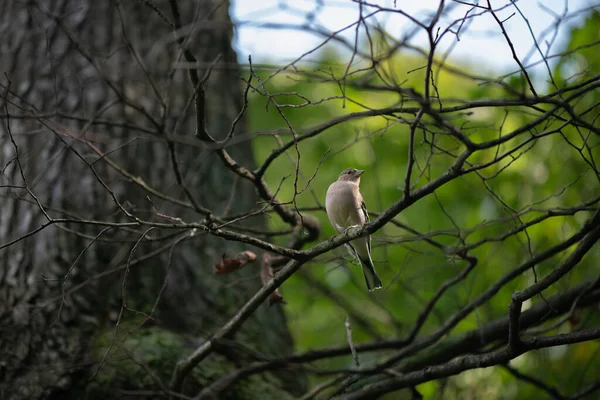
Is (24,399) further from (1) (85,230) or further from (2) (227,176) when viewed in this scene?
(2) (227,176)

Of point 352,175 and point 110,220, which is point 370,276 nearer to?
point 352,175

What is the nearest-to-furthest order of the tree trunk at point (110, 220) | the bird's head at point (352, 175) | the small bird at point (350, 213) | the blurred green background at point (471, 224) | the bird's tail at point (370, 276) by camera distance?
the tree trunk at point (110, 220)
the small bird at point (350, 213)
the bird's tail at point (370, 276)
the bird's head at point (352, 175)
the blurred green background at point (471, 224)

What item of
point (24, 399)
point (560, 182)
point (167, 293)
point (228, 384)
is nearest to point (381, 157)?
point (560, 182)

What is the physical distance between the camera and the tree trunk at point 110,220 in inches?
174

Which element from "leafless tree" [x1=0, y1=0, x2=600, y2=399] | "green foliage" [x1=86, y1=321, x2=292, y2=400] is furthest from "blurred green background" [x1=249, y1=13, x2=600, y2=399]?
"green foliage" [x1=86, y1=321, x2=292, y2=400]

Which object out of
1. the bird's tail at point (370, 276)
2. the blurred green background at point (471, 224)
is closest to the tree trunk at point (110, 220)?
the blurred green background at point (471, 224)

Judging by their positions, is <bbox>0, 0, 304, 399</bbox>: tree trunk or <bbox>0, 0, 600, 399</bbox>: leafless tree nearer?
<bbox>0, 0, 600, 399</bbox>: leafless tree

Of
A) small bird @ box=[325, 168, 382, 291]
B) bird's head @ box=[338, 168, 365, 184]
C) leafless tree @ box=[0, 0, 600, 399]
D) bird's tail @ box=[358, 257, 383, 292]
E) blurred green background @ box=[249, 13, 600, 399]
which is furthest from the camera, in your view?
blurred green background @ box=[249, 13, 600, 399]

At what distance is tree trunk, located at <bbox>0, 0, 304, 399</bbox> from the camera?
4.41m

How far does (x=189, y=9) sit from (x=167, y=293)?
339cm

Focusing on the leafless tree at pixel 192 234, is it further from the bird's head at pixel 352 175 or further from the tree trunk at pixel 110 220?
the bird's head at pixel 352 175

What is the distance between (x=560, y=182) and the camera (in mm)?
6191

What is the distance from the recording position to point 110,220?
5.28 m

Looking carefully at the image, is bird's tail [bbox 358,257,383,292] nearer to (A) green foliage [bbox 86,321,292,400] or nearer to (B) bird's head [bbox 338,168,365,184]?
(B) bird's head [bbox 338,168,365,184]
